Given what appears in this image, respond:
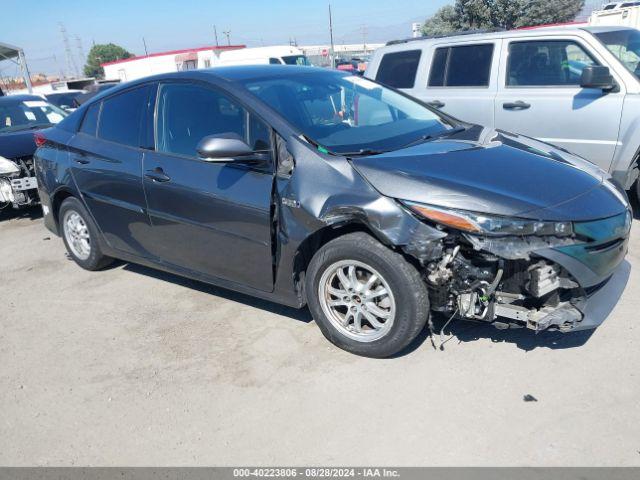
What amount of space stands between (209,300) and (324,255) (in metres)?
1.50

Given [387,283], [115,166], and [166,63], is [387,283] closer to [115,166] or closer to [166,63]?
[115,166]

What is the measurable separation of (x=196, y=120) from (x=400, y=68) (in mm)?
3941

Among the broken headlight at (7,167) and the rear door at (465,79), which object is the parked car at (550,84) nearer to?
the rear door at (465,79)

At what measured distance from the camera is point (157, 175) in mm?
4066

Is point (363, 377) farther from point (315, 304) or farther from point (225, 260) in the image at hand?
point (225, 260)

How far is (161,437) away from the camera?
2.94 m

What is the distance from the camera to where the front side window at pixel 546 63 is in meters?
5.75

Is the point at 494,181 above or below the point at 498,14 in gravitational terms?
below

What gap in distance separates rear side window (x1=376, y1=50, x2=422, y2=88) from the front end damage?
4316mm

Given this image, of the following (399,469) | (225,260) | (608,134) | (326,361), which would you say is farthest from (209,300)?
(608,134)

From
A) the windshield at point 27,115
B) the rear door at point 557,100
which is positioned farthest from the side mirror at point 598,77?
the windshield at point 27,115

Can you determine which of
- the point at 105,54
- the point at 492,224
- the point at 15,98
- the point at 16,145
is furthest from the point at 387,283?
the point at 105,54

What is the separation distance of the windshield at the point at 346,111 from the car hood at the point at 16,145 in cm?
486

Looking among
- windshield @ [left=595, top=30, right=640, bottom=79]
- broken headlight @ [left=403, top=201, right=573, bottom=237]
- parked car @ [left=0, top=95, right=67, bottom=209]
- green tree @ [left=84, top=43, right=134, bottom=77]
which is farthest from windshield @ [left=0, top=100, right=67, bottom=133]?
green tree @ [left=84, top=43, right=134, bottom=77]
